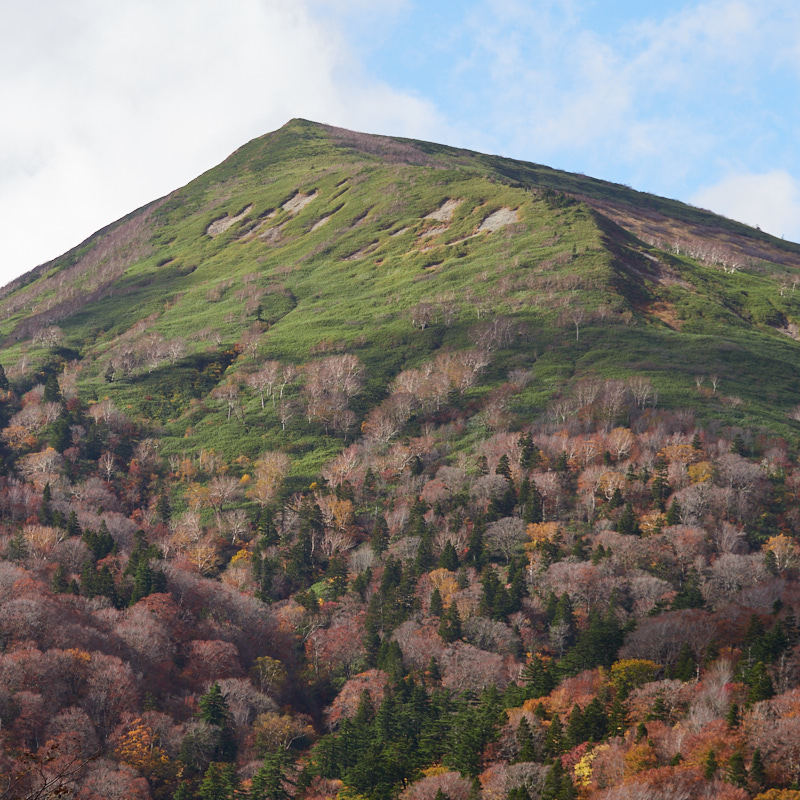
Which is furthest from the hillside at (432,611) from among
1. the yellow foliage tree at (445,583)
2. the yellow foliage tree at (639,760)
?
the yellow foliage tree at (445,583)

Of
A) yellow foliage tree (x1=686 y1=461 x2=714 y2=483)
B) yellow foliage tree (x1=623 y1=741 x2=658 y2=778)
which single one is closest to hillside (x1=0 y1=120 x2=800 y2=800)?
yellow foliage tree (x1=623 y1=741 x2=658 y2=778)

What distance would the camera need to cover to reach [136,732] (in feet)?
335

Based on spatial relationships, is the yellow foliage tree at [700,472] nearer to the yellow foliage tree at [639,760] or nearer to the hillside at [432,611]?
the hillside at [432,611]

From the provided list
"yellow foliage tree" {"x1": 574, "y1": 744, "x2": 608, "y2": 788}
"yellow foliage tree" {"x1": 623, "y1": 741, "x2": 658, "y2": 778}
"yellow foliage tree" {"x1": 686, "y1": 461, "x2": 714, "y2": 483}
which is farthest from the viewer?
"yellow foliage tree" {"x1": 686, "y1": 461, "x2": 714, "y2": 483}

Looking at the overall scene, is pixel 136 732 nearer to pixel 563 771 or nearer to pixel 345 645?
pixel 345 645

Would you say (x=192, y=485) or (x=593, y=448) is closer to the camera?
(x=593, y=448)

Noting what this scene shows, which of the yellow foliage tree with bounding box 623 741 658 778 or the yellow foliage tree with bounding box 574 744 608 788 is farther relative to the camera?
the yellow foliage tree with bounding box 574 744 608 788

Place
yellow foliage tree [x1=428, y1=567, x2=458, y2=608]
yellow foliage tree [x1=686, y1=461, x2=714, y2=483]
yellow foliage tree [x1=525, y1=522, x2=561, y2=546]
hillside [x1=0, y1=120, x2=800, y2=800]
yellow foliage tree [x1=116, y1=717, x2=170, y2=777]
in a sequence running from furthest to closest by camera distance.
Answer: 1. yellow foliage tree [x1=686, y1=461, x2=714, y2=483]
2. yellow foliage tree [x1=525, y1=522, x2=561, y2=546]
3. yellow foliage tree [x1=428, y1=567, x2=458, y2=608]
4. yellow foliage tree [x1=116, y1=717, x2=170, y2=777]
5. hillside [x1=0, y1=120, x2=800, y2=800]

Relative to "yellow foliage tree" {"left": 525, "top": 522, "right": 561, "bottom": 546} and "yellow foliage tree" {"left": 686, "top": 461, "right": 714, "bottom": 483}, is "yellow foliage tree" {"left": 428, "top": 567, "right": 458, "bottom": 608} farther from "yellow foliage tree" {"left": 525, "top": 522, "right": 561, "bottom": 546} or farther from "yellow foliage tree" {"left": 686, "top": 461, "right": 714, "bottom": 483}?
"yellow foliage tree" {"left": 686, "top": 461, "right": 714, "bottom": 483}

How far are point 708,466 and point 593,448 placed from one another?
2285 cm

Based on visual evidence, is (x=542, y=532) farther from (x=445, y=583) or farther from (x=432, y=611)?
(x=432, y=611)

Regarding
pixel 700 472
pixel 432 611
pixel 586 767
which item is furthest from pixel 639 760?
pixel 700 472

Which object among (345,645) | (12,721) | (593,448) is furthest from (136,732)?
(593,448)

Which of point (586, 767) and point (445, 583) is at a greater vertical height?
point (445, 583)
